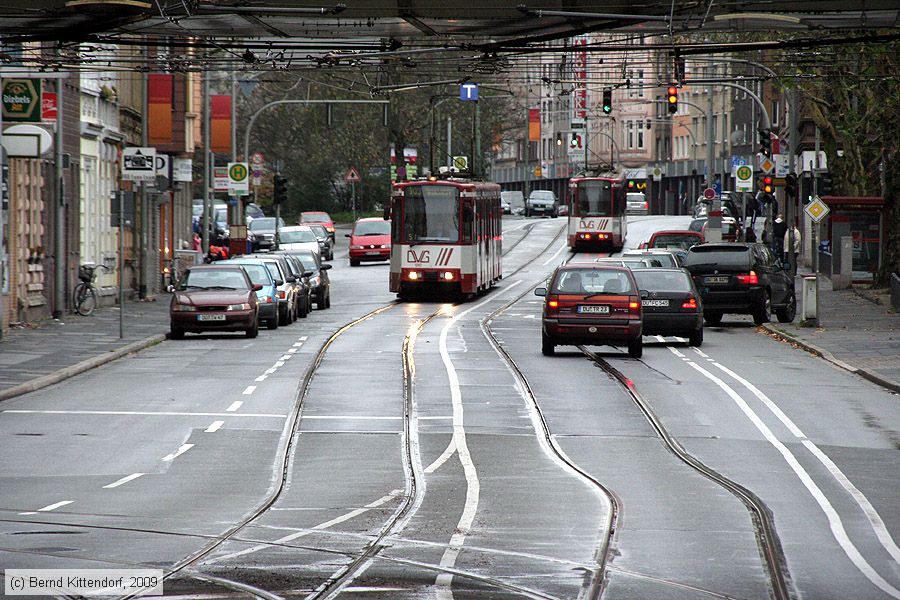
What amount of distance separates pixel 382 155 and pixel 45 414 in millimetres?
75175

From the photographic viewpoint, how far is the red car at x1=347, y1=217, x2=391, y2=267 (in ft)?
229

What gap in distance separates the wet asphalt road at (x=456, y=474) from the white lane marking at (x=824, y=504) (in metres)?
0.04

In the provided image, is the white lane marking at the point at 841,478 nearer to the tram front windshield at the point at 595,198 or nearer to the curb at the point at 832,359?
the curb at the point at 832,359

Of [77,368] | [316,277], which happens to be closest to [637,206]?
[316,277]

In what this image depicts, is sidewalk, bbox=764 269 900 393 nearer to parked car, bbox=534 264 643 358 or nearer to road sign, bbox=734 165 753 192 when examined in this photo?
parked car, bbox=534 264 643 358

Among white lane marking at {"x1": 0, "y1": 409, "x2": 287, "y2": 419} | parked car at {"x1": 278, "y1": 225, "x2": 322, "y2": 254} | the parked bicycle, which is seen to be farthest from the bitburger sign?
parked car at {"x1": 278, "y1": 225, "x2": 322, "y2": 254}

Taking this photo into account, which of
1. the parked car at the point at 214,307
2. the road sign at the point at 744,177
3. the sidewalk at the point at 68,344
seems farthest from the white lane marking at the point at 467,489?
the road sign at the point at 744,177

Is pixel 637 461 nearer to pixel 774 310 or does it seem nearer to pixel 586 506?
pixel 586 506

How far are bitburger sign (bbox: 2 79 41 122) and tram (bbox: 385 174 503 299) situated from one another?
1437cm

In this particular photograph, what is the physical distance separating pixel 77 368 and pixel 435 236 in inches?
799

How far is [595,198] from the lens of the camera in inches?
2842

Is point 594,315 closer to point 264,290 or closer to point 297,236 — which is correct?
point 264,290

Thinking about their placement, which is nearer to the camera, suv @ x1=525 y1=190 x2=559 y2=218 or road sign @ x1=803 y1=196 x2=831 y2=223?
road sign @ x1=803 y1=196 x2=831 y2=223

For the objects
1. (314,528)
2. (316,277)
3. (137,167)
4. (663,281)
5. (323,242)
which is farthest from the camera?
(323,242)
